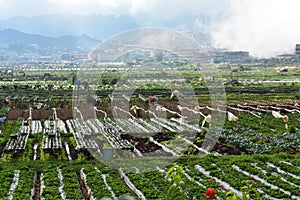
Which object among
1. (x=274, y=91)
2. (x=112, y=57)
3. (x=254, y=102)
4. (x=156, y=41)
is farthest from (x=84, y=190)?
(x=274, y=91)

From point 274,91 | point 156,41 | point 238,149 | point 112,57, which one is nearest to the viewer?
point 156,41

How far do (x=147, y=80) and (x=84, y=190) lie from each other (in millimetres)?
29616

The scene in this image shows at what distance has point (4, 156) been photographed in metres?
13.1

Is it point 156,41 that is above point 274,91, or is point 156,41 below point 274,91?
above

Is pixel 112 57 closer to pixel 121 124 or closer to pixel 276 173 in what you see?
pixel 276 173

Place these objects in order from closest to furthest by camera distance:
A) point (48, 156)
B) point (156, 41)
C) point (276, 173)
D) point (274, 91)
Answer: point (156, 41), point (276, 173), point (48, 156), point (274, 91)

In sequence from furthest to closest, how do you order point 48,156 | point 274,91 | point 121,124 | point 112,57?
point 274,91
point 121,124
point 48,156
point 112,57

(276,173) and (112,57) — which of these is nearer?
(112,57)

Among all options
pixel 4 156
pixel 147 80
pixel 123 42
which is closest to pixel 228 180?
pixel 123 42

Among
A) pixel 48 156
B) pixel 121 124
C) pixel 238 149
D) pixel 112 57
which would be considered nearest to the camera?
pixel 112 57

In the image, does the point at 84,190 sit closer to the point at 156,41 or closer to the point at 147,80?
the point at 156,41

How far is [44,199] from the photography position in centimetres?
867

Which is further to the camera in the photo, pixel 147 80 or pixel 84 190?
pixel 147 80

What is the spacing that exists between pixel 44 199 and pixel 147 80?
30.6 meters
